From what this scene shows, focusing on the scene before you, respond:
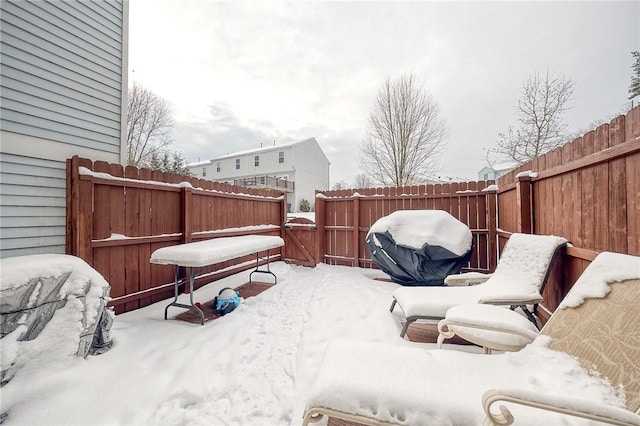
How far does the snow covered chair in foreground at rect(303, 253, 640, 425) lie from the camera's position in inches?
39.0

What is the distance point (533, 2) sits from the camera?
446 centimetres

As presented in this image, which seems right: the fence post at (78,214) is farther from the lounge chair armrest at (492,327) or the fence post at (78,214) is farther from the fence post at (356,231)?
the fence post at (356,231)

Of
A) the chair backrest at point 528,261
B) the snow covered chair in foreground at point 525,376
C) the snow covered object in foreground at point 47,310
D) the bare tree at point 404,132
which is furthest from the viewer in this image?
the bare tree at point 404,132

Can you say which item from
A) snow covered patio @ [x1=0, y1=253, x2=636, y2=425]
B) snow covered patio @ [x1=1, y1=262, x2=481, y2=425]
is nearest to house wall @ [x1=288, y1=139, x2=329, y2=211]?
snow covered patio @ [x1=1, y1=262, x2=481, y2=425]

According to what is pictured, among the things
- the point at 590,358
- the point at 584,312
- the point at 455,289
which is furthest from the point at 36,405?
the point at 455,289

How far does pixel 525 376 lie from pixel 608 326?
1.65ft

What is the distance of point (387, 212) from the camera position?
5836 mm

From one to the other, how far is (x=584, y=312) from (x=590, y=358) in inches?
10.6

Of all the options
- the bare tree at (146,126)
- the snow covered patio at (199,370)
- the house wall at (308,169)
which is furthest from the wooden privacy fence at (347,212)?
the house wall at (308,169)

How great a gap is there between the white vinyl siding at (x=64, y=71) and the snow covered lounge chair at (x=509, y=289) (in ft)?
16.1

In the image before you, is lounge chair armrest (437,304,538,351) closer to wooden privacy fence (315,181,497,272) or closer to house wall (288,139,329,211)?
wooden privacy fence (315,181,497,272)

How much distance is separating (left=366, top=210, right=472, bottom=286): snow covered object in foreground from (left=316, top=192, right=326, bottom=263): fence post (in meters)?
2.03

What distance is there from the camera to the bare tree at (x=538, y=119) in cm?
869

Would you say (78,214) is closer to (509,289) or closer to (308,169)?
(509,289)
